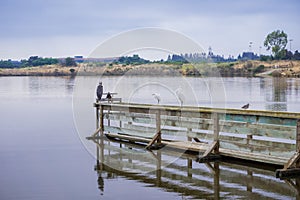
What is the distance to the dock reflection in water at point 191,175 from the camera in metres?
9.19

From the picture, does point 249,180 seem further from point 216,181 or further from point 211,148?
point 211,148

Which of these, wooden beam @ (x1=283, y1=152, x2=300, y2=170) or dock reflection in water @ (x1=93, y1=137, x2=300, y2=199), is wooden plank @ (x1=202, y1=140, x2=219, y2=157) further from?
wooden beam @ (x1=283, y1=152, x2=300, y2=170)

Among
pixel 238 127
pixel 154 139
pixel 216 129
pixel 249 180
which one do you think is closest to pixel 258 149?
pixel 238 127

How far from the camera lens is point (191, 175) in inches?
419

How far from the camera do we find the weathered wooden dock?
35.1 ft

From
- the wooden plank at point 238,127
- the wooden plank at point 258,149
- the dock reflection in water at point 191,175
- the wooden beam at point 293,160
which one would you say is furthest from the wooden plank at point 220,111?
the dock reflection in water at point 191,175

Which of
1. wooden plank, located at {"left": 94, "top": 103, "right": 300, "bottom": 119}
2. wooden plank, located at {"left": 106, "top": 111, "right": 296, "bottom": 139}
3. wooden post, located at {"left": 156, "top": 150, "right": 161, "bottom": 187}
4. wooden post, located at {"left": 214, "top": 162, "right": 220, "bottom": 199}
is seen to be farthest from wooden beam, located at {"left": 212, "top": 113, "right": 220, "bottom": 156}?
wooden post, located at {"left": 156, "top": 150, "right": 161, "bottom": 187}

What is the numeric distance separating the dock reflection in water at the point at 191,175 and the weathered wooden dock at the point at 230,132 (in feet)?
1.00

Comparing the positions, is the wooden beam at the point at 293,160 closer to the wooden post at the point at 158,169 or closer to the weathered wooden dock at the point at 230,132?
the weathered wooden dock at the point at 230,132

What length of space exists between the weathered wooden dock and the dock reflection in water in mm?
305

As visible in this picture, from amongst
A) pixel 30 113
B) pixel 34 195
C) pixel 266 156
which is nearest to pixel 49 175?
pixel 34 195

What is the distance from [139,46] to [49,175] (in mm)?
5149

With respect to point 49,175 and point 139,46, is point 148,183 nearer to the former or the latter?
point 49,175

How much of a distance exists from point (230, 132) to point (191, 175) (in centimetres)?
203
